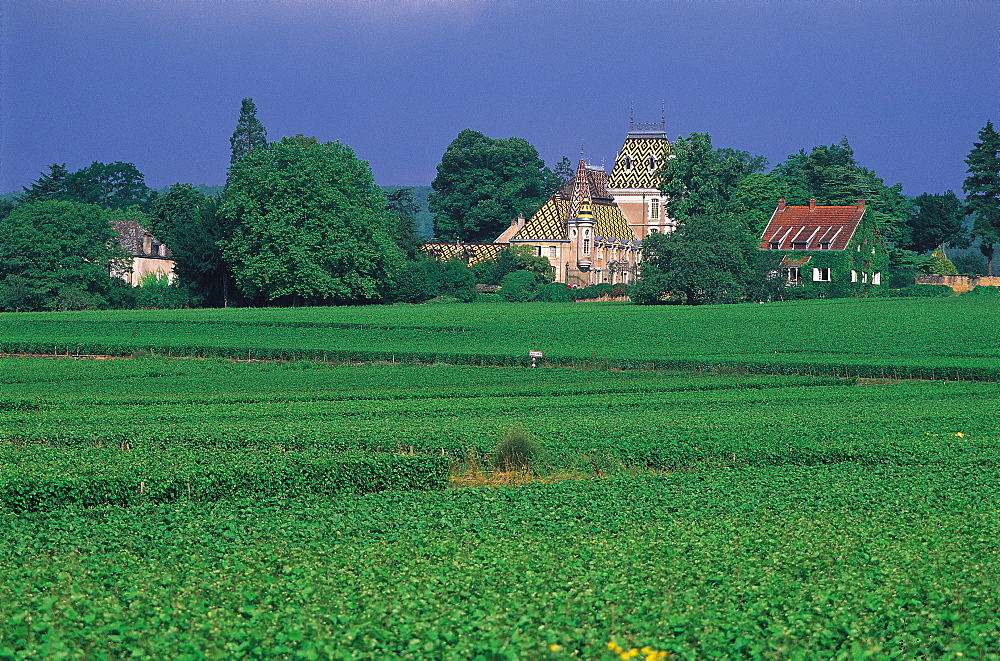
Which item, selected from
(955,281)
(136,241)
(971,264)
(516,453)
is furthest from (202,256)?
(971,264)

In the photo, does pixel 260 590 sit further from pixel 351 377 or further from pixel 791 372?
pixel 791 372

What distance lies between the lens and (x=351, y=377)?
151 ft

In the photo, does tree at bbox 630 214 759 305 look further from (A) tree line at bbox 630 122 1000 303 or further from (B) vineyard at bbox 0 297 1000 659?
(B) vineyard at bbox 0 297 1000 659

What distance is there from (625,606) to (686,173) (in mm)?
103808

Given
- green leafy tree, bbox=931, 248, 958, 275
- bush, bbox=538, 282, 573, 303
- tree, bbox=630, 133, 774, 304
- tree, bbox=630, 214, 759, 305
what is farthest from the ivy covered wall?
bush, bbox=538, 282, 573, 303

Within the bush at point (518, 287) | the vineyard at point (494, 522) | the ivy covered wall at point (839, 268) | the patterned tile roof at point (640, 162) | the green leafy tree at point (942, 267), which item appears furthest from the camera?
the patterned tile roof at point (640, 162)

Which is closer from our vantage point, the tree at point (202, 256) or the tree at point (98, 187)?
the tree at point (202, 256)

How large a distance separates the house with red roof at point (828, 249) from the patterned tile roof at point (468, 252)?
31.7 m

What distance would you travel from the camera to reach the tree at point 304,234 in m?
90.8

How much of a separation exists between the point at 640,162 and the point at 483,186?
69.1ft

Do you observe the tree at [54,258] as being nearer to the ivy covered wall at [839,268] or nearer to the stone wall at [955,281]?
the ivy covered wall at [839,268]

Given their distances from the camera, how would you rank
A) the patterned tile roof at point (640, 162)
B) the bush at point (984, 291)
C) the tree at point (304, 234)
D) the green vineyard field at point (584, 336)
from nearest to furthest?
1. the green vineyard field at point (584, 336)
2. the tree at point (304, 234)
3. the bush at point (984, 291)
4. the patterned tile roof at point (640, 162)

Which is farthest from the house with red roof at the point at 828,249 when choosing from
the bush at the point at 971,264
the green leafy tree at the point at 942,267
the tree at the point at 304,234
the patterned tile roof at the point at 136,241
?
the patterned tile roof at the point at 136,241

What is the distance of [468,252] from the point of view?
130125 millimetres
